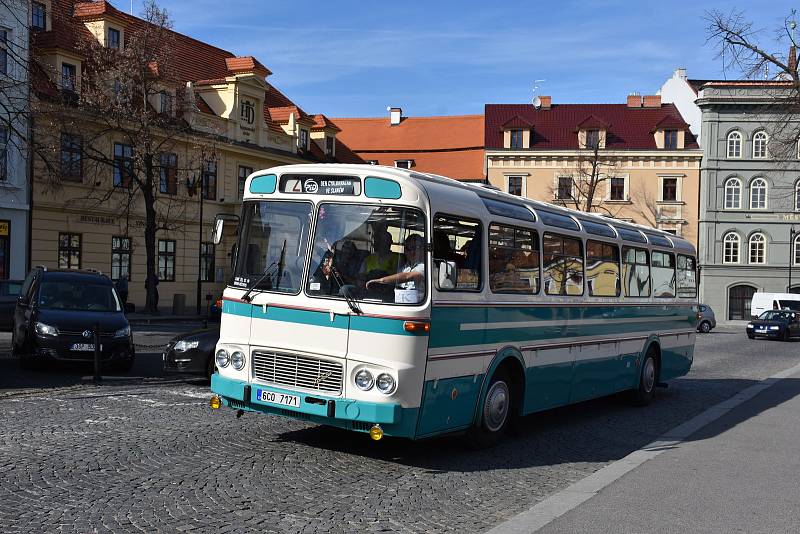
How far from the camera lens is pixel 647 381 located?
48.4 feet

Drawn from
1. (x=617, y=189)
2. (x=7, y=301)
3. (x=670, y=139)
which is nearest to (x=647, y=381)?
(x=7, y=301)

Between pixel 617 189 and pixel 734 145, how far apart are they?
8904 millimetres

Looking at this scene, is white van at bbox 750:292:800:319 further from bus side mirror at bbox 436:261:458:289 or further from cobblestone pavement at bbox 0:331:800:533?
bus side mirror at bbox 436:261:458:289

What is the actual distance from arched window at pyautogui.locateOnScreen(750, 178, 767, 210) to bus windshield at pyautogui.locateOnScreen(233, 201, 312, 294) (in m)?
62.0

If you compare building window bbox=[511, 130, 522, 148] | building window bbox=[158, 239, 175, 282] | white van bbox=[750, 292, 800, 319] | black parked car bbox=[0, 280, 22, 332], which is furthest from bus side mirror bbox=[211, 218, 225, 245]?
building window bbox=[511, 130, 522, 148]

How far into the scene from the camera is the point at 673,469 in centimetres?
902

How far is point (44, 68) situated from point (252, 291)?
15.4 m

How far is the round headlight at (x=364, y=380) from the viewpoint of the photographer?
823 centimetres

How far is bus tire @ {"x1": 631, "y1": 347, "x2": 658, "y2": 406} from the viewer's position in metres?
14.4

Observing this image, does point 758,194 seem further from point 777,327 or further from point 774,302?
point 777,327

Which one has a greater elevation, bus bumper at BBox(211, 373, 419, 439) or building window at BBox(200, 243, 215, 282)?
building window at BBox(200, 243, 215, 282)

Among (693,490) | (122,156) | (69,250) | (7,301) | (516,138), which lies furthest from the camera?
(516,138)

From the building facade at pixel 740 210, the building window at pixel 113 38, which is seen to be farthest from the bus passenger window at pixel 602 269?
the building facade at pixel 740 210

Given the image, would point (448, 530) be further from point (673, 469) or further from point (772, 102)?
point (772, 102)
